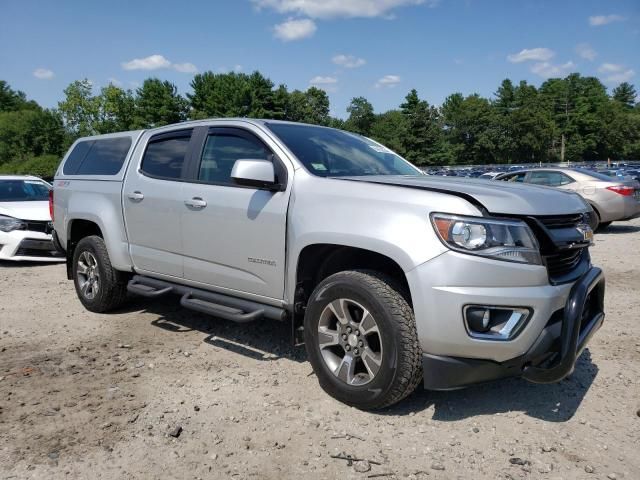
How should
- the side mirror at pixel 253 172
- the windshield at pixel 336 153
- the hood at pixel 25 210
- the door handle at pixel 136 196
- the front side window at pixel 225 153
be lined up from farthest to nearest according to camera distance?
1. the hood at pixel 25 210
2. the door handle at pixel 136 196
3. the front side window at pixel 225 153
4. the windshield at pixel 336 153
5. the side mirror at pixel 253 172

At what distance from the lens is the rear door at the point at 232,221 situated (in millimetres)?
3676

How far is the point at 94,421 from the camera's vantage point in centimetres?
321

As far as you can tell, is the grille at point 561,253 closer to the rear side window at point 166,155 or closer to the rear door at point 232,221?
the rear door at point 232,221

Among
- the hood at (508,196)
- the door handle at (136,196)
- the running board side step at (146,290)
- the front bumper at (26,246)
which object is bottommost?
the front bumper at (26,246)

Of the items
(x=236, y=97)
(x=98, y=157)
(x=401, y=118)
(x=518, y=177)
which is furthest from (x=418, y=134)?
(x=98, y=157)

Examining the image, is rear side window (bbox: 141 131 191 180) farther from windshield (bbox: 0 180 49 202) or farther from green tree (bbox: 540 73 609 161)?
green tree (bbox: 540 73 609 161)

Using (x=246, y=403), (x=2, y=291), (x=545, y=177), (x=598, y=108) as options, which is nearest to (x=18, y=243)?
(x=2, y=291)

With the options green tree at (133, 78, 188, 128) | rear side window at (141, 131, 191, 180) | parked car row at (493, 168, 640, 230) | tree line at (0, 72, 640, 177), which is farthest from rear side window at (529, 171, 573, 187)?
green tree at (133, 78, 188, 128)

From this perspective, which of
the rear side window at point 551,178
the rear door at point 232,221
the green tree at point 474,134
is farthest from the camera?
the green tree at point 474,134

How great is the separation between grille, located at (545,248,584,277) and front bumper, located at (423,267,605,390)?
0.18 meters

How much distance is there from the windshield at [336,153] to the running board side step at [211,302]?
106 centimetres

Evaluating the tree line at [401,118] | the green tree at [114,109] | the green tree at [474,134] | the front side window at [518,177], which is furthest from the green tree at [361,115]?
the front side window at [518,177]

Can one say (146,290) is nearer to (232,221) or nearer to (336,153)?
(232,221)

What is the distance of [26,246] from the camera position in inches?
337
